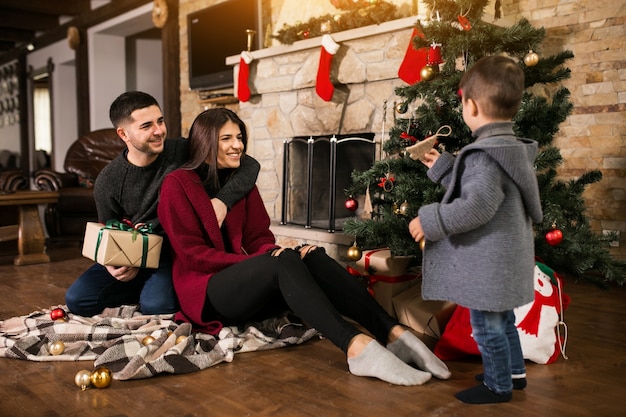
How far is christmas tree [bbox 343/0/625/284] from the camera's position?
90.9 inches

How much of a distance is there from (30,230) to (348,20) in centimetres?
258

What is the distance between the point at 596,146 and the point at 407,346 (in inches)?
87.0

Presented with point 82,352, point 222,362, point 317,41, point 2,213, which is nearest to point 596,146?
point 317,41

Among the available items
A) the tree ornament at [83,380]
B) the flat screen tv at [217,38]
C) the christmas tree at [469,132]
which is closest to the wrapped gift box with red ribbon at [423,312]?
the christmas tree at [469,132]

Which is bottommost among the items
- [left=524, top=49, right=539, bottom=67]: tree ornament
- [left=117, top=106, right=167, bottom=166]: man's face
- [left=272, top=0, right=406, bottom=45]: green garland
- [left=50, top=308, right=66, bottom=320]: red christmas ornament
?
[left=50, top=308, right=66, bottom=320]: red christmas ornament

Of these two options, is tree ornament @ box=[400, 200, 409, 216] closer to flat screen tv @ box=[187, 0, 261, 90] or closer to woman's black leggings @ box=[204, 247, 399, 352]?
woman's black leggings @ box=[204, 247, 399, 352]

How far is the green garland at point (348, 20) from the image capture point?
353cm

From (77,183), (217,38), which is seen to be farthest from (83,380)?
(217,38)

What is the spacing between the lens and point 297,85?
4.03m

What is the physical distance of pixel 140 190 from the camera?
2.33m

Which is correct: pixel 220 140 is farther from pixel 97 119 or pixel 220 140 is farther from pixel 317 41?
pixel 97 119

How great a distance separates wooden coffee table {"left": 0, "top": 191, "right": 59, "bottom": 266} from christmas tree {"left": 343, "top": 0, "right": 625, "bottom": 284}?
2523 millimetres

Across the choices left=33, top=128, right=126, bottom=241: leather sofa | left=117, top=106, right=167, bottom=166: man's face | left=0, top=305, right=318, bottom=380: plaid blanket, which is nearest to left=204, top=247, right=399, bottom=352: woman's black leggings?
left=0, top=305, right=318, bottom=380: plaid blanket

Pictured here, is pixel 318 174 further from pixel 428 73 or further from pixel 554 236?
pixel 554 236
